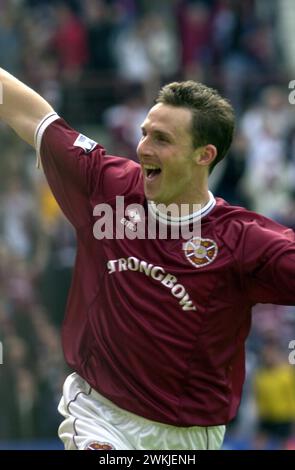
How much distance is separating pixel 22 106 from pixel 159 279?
3.48 ft

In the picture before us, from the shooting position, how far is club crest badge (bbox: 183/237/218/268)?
5.98 meters

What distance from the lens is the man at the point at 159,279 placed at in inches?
234

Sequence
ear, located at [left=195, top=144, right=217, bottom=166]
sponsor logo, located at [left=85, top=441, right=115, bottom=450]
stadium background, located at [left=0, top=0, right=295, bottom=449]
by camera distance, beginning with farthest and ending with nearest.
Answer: stadium background, located at [left=0, top=0, right=295, bottom=449] < ear, located at [left=195, top=144, right=217, bottom=166] < sponsor logo, located at [left=85, top=441, right=115, bottom=450]

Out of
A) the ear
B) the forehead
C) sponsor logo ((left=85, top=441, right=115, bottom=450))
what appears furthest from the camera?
the ear

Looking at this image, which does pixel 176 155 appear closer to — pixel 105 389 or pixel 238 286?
pixel 238 286

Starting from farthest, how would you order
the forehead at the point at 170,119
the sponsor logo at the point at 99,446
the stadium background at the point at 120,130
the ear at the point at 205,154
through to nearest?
the stadium background at the point at 120,130, the ear at the point at 205,154, the forehead at the point at 170,119, the sponsor logo at the point at 99,446

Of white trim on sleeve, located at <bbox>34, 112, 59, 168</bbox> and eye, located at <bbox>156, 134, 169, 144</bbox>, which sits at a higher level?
white trim on sleeve, located at <bbox>34, 112, 59, 168</bbox>

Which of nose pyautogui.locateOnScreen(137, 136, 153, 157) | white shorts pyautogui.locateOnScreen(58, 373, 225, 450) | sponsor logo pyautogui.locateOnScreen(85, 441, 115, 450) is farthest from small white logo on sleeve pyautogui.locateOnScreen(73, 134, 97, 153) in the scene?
sponsor logo pyautogui.locateOnScreen(85, 441, 115, 450)

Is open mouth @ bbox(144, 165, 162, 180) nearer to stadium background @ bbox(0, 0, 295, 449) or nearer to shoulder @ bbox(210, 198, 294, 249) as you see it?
shoulder @ bbox(210, 198, 294, 249)

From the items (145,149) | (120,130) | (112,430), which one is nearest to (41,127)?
(145,149)

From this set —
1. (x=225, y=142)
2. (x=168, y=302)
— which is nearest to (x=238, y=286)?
(x=168, y=302)

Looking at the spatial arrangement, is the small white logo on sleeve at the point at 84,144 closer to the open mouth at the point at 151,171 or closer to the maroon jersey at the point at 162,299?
the maroon jersey at the point at 162,299

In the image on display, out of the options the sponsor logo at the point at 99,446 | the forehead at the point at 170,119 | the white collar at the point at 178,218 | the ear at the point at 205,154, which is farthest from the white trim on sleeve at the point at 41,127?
the sponsor logo at the point at 99,446

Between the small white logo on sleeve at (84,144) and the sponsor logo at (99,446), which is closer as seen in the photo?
the sponsor logo at (99,446)
